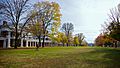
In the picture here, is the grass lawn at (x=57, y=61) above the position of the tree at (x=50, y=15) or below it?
below

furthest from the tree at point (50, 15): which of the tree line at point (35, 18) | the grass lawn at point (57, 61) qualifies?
the grass lawn at point (57, 61)

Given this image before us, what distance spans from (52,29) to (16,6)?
544 inches

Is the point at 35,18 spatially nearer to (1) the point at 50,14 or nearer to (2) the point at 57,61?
(1) the point at 50,14

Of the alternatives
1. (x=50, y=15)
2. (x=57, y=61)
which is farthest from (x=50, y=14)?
(x=57, y=61)

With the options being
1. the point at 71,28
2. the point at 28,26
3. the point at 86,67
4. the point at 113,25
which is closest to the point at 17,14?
the point at 28,26

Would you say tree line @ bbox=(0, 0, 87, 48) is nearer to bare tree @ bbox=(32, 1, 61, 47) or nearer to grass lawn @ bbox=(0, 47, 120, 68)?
bare tree @ bbox=(32, 1, 61, 47)

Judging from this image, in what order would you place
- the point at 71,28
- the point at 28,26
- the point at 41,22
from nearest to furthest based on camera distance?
the point at 28,26 < the point at 41,22 < the point at 71,28

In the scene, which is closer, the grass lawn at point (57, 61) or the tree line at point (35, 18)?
the grass lawn at point (57, 61)

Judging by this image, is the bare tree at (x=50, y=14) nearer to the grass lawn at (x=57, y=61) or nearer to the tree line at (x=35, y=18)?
the tree line at (x=35, y=18)

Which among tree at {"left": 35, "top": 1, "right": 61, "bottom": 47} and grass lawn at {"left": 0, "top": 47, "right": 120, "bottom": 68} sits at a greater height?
tree at {"left": 35, "top": 1, "right": 61, "bottom": 47}

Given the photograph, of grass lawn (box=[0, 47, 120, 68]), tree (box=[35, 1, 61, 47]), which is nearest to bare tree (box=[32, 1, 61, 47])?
tree (box=[35, 1, 61, 47])

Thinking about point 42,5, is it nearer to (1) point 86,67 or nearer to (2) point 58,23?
(2) point 58,23

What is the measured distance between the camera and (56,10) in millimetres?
50469

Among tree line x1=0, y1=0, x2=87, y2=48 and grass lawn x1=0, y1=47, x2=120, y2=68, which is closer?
grass lawn x1=0, y1=47, x2=120, y2=68
